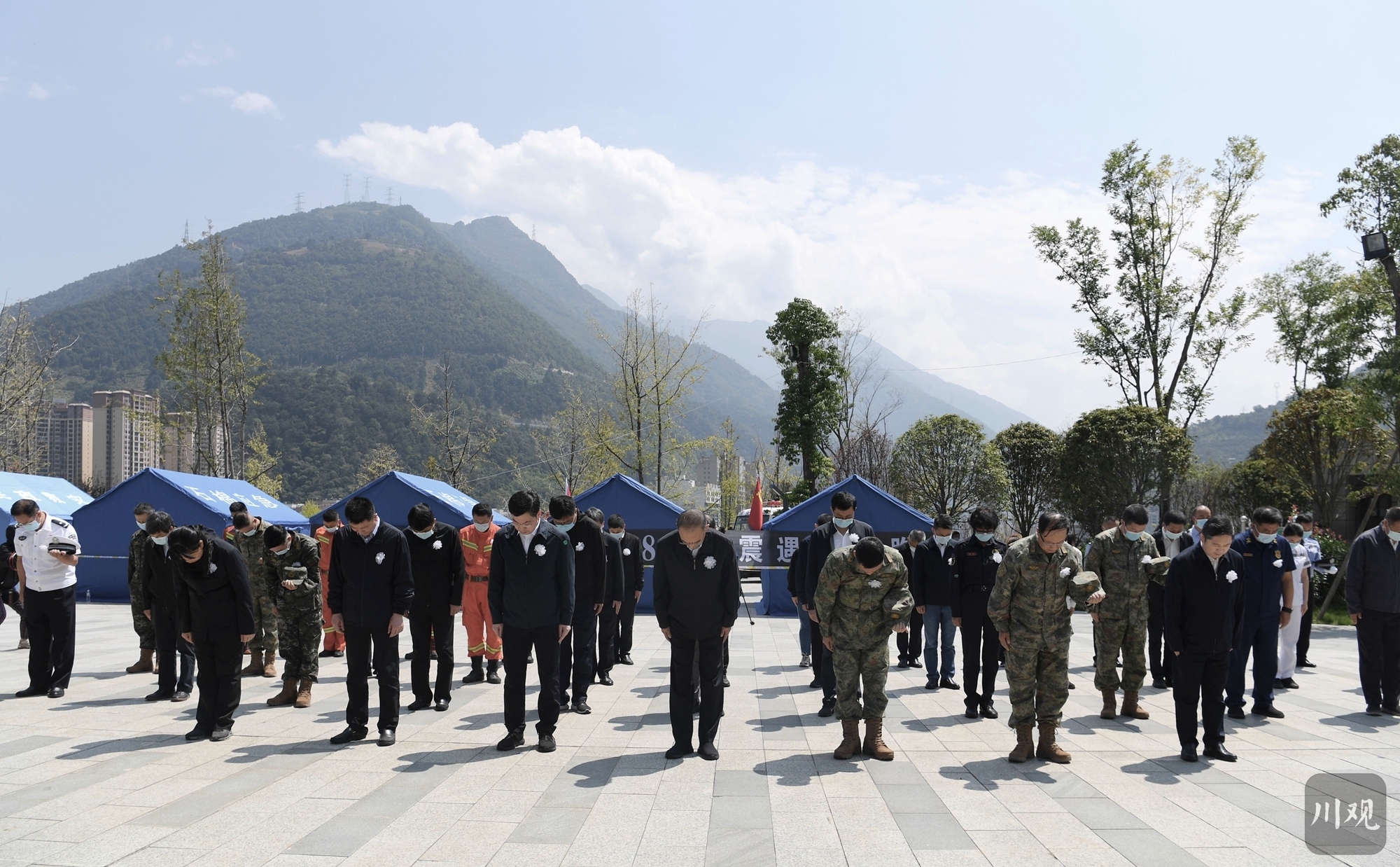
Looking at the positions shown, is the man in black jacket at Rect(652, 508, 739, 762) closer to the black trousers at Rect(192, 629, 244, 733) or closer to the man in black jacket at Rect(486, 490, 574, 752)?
the man in black jacket at Rect(486, 490, 574, 752)

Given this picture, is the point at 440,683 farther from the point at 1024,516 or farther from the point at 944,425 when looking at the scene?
the point at 1024,516

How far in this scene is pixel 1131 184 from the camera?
1103 inches

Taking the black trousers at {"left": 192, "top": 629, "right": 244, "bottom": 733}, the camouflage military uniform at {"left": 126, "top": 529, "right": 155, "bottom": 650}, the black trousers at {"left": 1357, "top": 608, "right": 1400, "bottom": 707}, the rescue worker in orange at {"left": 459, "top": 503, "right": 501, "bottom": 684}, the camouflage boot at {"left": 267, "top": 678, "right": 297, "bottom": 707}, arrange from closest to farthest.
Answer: the black trousers at {"left": 192, "top": 629, "right": 244, "bottom": 733}
the black trousers at {"left": 1357, "top": 608, "right": 1400, "bottom": 707}
the camouflage boot at {"left": 267, "top": 678, "right": 297, "bottom": 707}
the rescue worker in orange at {"left": 459, "top": 503, "right": 501, "bottom": 684}
the camouflage military uniform at {"left": 126, "top": 529, "right": 155, "bottom": 650}

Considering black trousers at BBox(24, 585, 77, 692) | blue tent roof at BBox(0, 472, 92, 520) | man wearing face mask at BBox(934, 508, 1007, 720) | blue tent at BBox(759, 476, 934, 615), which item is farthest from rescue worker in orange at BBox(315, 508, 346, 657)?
blue tent roof at BBox(0, 472, 92, 520)

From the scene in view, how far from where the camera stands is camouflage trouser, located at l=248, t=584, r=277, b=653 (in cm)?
902

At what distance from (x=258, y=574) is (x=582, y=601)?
12.6ft

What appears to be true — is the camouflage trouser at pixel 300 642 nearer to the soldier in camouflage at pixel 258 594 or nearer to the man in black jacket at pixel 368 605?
the soldier in camouflage at pixel 258 594

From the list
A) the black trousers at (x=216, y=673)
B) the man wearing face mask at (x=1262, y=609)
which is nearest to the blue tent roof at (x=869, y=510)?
the man wearing face mask at (x=1262, y=609)

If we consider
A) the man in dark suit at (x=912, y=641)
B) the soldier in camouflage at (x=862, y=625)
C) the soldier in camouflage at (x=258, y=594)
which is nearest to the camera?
the soldier in camouflage at (x=862, y=625)

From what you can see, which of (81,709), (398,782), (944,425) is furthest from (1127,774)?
(944,425)

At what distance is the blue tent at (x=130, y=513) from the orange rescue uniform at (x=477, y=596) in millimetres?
10790

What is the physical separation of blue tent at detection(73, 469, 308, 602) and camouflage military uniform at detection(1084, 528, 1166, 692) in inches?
650

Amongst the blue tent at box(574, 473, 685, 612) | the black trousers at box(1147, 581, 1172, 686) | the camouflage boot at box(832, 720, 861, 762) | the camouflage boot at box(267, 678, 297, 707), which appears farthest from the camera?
the blue tent at box(574, 473, 685, 612)

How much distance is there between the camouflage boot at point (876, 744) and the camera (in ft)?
19.5
